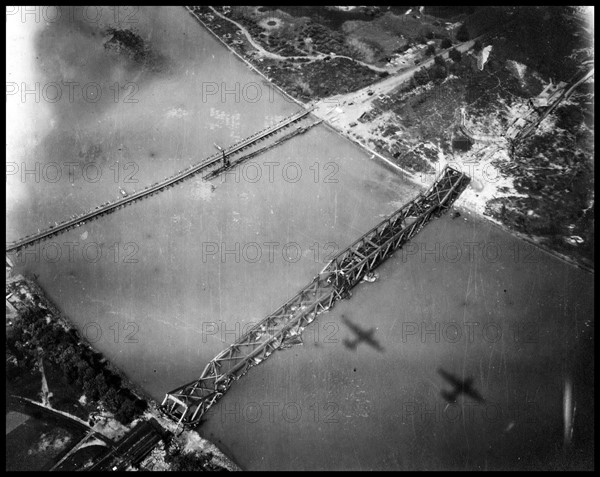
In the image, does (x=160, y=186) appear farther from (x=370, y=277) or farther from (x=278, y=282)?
(x=370, y=277)

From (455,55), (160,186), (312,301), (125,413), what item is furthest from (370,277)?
(455,55)

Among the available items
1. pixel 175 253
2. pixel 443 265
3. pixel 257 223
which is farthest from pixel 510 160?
pixel 175 253

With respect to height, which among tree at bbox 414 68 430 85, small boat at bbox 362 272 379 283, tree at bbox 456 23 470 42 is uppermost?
tree at bbox 456 23 470 42

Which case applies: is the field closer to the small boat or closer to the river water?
the river water

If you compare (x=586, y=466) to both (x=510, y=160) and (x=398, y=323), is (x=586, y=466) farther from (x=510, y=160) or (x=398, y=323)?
(x=510, y=160)

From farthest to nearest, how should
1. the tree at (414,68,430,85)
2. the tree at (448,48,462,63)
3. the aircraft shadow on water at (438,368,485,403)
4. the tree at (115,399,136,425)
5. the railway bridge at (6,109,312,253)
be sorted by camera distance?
1. the tree at (448,48,462,63)
2. the tree at (414,68,430,85)
3. the railway bridge at (6,109,312,253)
4. the aircraft shadow on water at (438,368,485,403)
5. the tree at (115,399,136,425)

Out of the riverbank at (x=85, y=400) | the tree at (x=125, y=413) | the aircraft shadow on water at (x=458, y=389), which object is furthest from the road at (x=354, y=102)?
the tree at (x=125, y=413)

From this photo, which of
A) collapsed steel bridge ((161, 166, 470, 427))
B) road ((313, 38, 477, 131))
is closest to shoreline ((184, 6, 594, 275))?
road ((313, 38, 477, 131))
